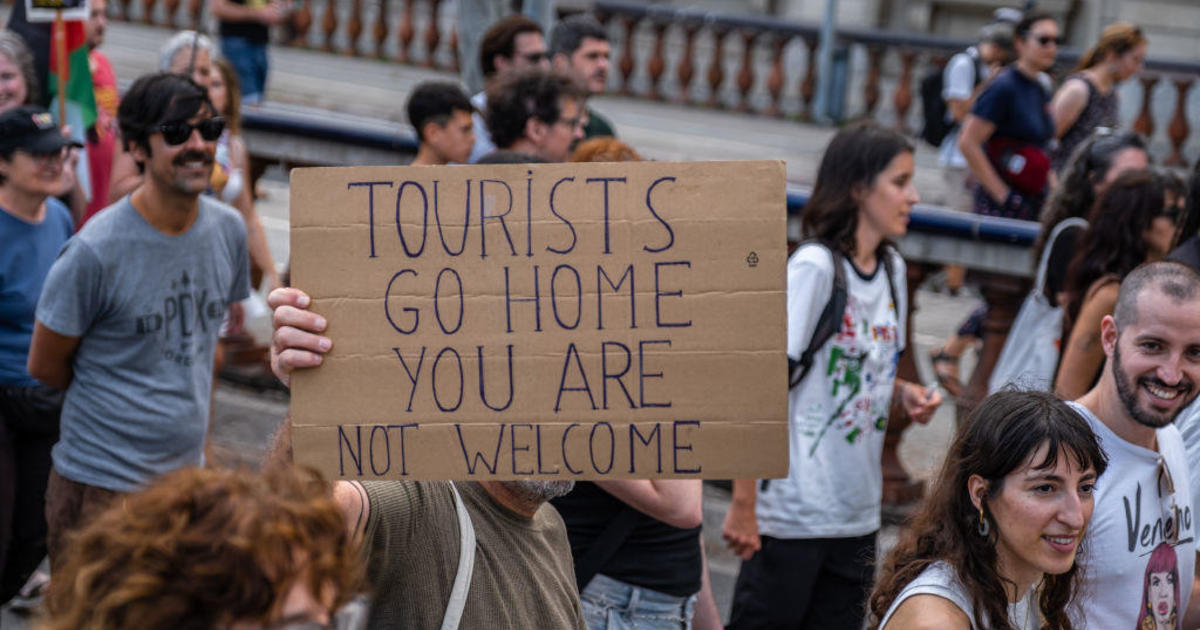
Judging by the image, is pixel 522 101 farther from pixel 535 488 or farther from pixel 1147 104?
pixel 1147 104

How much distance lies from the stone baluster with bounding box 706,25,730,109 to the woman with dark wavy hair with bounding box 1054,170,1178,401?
11.9 metres

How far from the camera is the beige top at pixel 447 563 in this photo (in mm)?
2572

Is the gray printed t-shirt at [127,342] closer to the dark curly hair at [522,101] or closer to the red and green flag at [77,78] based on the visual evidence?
the dark curly hair at [522,101]

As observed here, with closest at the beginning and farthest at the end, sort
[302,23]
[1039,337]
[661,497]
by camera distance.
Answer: [661,497] → [1039,337] → [302,23]

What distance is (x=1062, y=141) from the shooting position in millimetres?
8344

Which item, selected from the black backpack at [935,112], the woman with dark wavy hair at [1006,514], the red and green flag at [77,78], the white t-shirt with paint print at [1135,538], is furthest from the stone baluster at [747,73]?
the woman with dark wavy hair at [1006,514]

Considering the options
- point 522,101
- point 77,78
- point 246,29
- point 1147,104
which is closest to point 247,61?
point 246,29

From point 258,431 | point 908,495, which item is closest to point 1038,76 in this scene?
point 908,495

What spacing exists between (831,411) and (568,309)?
5.86ft

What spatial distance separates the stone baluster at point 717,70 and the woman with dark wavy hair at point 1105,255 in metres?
11.9

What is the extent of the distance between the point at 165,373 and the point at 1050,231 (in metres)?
3.22

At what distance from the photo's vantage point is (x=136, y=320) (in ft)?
14.1

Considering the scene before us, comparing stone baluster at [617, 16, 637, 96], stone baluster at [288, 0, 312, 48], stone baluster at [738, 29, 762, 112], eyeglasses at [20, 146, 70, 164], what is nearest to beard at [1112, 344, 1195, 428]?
eyeglasses at [20, 146, 70, 164]

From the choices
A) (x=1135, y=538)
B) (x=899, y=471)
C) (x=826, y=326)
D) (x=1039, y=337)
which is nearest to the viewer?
(x=1135, y=538)
